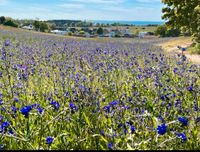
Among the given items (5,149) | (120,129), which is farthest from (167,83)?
(5,149)

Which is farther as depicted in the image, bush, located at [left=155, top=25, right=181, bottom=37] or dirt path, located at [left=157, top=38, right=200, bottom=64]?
bush, located at [left=155, top=25, right=181, bottom=37]

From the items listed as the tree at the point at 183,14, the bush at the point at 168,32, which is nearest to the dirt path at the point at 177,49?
the tree at the point at 183,14

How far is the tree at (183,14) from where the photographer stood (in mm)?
25875

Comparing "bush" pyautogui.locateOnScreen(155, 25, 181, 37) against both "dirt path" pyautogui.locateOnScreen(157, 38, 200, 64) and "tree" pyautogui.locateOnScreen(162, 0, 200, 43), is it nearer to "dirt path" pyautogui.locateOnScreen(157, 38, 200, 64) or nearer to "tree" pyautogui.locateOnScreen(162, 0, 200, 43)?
"dirt path" pyautogui.locateOnScreen(157, 38, 200, 64)

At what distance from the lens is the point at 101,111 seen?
5680mm

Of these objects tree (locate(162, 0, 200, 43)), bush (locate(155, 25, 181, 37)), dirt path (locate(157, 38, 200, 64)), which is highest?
tree (locate(162, 0, 200, 43))

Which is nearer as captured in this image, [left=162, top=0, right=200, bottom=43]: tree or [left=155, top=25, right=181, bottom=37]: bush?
[left=162, top=0, right=200, bottom=43]: tree

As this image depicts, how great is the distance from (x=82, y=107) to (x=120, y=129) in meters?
0.82

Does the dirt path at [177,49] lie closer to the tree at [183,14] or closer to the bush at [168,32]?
the tree at [183,14]

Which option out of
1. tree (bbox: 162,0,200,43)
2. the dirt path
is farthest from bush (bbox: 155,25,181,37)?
tree (bbox: 162,0,200,43)

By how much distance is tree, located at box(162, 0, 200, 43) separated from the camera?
25.9 m

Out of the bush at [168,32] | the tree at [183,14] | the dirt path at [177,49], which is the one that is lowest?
the bush at [168,32]

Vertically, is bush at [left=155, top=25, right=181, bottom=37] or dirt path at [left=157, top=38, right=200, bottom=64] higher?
dirt path at [left=157, top=38, right=200, bottom=64]

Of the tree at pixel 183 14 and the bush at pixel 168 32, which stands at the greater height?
the tree at pixel 183 14
